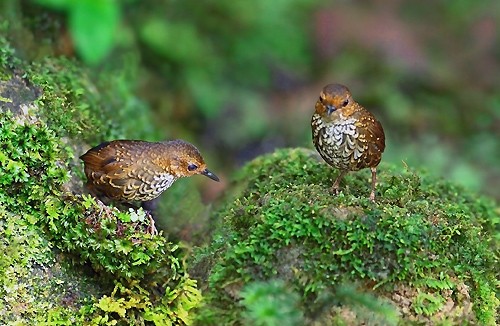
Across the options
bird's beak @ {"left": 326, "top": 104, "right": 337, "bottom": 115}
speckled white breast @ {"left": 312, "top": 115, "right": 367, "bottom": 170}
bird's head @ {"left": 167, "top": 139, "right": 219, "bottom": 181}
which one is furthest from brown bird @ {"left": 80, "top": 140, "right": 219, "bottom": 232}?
bird's beak @ {"left": 326, "top": 104, "right": 337, "bottom": 115}

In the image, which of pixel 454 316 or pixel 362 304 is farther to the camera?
pixel 454 316

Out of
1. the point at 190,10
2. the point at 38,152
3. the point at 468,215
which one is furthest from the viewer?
the point at 190,10

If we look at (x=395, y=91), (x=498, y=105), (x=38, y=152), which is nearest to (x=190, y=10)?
(x=395, y=91)

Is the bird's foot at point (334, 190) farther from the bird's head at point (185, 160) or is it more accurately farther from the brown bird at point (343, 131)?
the bird's head at point (185, 160)

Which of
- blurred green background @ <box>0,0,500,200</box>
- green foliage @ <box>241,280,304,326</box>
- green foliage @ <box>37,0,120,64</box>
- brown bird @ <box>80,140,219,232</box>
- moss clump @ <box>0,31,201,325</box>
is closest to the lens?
green foliage @ <box>241,280,304,326</box>

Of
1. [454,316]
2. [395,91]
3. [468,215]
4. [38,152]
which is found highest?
[395,91]

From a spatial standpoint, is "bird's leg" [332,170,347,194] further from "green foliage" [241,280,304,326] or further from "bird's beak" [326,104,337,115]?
"green foliage" [241,280,304,326]

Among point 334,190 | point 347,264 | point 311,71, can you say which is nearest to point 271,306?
point 347,264

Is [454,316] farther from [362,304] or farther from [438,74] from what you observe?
[438,74]
